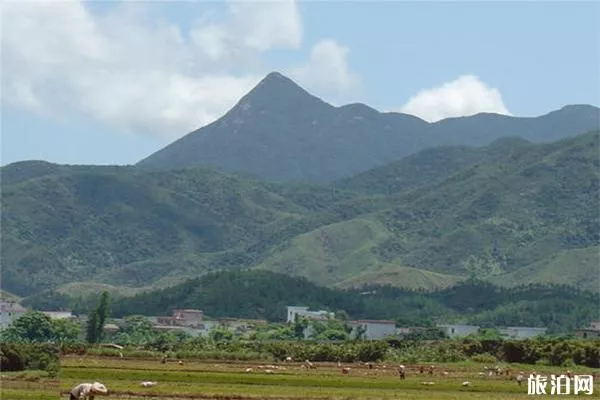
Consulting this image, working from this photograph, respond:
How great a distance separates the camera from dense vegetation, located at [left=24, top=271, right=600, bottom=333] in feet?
493

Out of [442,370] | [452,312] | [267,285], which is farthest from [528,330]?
[442,370]

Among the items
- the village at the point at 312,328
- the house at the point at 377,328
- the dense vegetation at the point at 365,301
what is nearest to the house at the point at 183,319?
the village at the point at 312,328

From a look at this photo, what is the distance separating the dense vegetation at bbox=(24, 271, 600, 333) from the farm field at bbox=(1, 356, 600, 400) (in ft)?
298

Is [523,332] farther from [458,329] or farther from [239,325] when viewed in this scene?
[239,325]

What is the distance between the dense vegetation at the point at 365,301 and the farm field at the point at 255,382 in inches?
3582

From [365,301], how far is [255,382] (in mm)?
120729

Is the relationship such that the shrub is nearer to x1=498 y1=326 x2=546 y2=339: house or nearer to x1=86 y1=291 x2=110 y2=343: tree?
x1=86 y1=291 x2=110 y2=343: tree

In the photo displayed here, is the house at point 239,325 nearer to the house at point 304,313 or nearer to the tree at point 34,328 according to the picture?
the house at point 304,313

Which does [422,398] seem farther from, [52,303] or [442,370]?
[52,303]

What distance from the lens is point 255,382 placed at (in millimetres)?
46188

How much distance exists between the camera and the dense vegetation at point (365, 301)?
150375 mm

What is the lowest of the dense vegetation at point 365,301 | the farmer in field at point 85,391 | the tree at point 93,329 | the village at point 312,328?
the farmer in field at point 85,391

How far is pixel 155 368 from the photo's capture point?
173 feet

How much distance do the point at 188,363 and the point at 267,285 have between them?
107909mm
